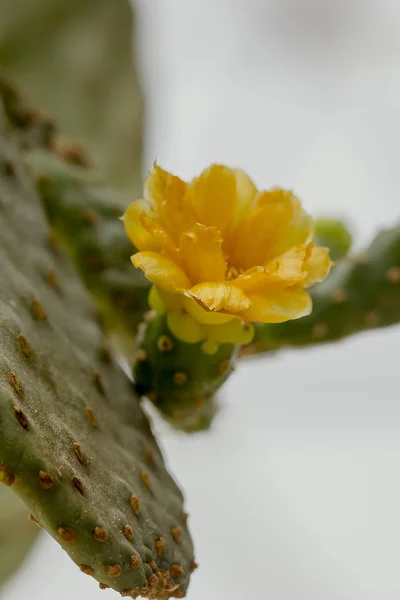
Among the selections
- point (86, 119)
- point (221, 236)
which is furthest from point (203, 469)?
point (221, 236)

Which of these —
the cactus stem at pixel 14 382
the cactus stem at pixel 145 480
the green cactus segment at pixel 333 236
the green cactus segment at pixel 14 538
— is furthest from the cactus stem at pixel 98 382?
the green cactus segment at pixel 14 538

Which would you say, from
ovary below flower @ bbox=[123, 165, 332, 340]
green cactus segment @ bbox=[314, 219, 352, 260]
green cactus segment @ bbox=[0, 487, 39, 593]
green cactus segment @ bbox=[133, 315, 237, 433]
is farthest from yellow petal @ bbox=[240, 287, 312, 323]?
green cactus segment @ bbox=[0, 487, 39, 593]

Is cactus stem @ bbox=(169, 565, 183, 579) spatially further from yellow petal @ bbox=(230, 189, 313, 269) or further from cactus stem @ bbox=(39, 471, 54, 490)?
yellow petal @ bbox=(230, 189, 313, 269)

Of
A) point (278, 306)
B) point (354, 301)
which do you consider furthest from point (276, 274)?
point (354, 301)

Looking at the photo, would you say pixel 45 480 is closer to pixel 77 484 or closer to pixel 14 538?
pixel 77 484

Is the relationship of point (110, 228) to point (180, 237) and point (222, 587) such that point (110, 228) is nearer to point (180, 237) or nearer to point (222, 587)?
point (180, 237)

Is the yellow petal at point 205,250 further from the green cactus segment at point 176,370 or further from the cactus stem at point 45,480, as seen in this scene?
the cactus stem at point 45,480
